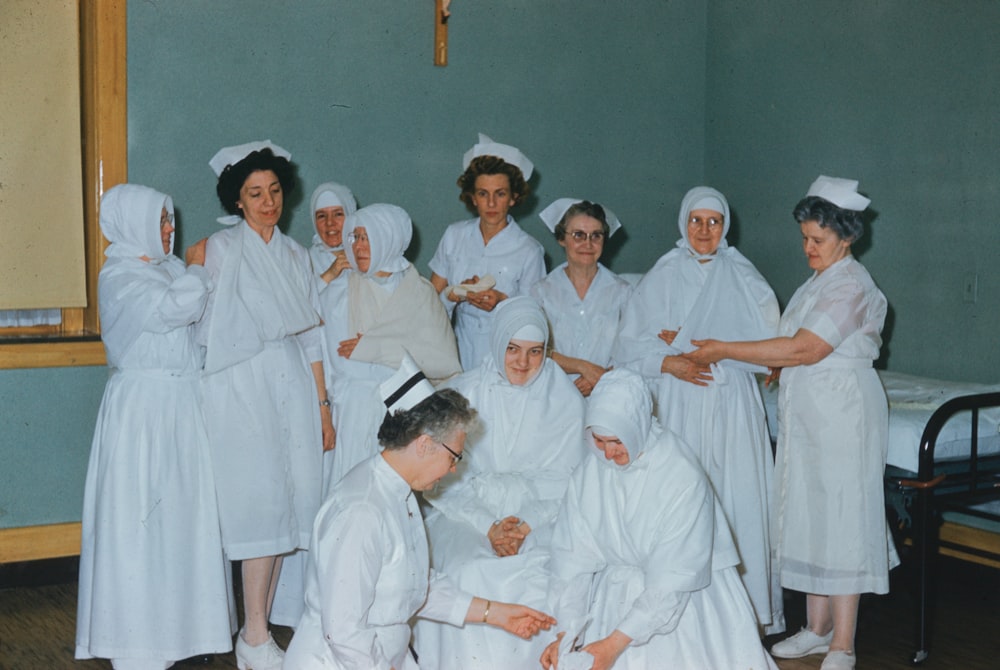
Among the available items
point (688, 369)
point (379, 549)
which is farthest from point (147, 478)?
point (688, 369)

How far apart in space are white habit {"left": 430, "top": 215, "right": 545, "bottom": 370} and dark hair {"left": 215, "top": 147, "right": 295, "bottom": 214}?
1087 mm

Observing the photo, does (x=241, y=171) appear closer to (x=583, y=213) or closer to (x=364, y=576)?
(x=583, y=213)

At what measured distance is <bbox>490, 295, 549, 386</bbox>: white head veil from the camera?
12.6ft

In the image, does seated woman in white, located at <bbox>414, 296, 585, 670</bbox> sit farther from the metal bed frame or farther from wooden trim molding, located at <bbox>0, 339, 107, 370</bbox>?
wooden trim molding, located at <bbox>0, 339, 107, 370</bbox>

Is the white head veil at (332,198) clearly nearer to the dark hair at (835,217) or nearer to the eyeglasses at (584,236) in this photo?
the eyeglasses at (584,236)

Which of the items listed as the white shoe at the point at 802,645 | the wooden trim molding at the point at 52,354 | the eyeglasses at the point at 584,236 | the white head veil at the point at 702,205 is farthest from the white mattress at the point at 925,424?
the wooden trim molding at the point at 52,354

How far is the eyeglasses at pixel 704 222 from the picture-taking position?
14.1 feet

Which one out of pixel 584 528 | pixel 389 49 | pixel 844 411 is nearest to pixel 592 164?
pixel 389 49

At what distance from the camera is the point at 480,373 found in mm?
3951

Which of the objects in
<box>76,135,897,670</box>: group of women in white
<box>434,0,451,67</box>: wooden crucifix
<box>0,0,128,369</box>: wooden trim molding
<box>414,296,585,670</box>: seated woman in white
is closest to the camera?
<box>76,135,897,670</box>: group of women in white

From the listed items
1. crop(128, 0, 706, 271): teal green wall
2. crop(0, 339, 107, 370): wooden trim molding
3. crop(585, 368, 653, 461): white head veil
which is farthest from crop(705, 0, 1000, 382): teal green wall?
crop(0, 339, 107, 370): wooden trim molding

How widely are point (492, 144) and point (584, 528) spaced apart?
7.82 ft

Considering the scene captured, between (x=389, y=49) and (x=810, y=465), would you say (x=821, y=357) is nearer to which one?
(x=810, y=465)

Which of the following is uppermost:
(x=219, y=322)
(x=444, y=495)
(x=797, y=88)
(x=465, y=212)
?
(x=797, y=88)
